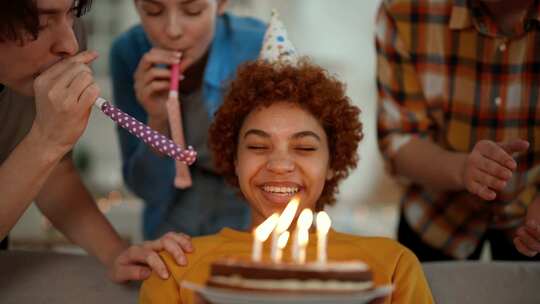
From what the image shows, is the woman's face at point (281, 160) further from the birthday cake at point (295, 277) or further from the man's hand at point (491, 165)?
the birthday cake at point (295, 277)

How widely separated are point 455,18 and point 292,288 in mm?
1014

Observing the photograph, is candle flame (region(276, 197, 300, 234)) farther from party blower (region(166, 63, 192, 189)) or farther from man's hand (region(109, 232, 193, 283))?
party blower (region(166, 63, 192, 189))

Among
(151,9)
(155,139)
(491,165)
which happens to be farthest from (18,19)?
(491,165)

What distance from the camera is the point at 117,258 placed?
1.56 metres

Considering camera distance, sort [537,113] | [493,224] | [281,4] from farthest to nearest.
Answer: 1. [281,4]
2. [493,224]
3. [537,113]

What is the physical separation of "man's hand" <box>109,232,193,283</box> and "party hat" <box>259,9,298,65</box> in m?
0.49

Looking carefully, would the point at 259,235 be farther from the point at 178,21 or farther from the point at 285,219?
the point at 178,21

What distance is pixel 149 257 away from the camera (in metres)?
1.43

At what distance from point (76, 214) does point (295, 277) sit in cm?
86

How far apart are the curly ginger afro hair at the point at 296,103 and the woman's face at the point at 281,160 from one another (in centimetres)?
4

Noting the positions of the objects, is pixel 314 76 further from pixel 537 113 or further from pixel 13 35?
pixel 13 35

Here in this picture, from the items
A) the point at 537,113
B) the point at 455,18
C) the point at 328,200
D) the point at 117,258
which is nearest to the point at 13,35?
the point at 117,258

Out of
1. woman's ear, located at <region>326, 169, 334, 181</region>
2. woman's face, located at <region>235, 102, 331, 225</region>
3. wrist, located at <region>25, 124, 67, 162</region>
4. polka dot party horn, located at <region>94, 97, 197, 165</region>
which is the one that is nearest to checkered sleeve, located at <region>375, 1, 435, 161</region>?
woman's ear, located at <region>326, 169, 334, 181</region>

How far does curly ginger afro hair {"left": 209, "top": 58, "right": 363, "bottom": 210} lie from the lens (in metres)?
1.57
